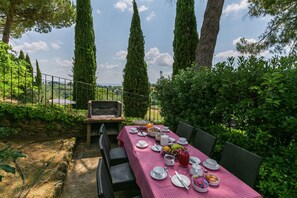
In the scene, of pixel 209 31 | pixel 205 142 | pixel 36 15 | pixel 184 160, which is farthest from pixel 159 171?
Result: pixel 36 15

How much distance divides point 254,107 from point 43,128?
14.0 feet

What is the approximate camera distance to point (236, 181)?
1441 millimetres

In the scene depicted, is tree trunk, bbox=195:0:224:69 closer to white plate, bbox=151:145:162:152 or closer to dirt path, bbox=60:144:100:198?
white plate, bbox=151:145:162:152

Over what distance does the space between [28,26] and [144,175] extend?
404 inches

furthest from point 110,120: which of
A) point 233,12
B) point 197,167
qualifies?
point 233,12

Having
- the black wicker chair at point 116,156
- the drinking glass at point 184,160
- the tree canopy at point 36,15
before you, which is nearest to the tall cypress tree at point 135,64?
the tree canopy at point 36,15

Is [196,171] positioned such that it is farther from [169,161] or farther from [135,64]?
[135,64]

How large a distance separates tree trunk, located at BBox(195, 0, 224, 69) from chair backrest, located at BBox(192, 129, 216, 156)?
115 inches

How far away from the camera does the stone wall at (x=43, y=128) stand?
12.7ft

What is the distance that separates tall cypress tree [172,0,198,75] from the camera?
658cm

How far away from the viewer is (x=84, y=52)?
7.29 m

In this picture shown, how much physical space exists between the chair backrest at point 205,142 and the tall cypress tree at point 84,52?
5.49 m

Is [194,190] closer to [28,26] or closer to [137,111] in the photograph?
[137,111]

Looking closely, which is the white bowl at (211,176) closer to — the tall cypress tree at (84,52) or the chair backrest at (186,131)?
the chair backrest at (186,131)
